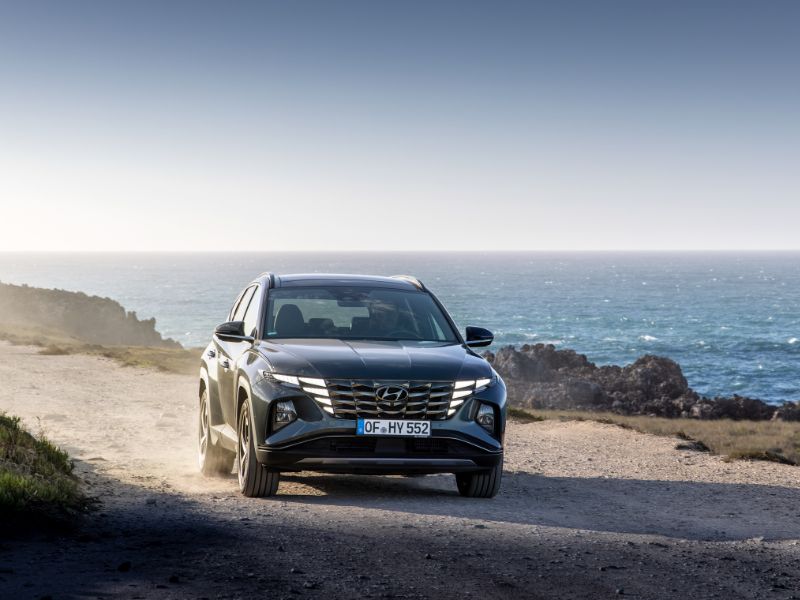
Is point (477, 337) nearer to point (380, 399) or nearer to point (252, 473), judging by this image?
point (380, 399)

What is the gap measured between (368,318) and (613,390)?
40647 mm

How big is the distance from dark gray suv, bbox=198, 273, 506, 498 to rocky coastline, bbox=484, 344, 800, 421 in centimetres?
3278

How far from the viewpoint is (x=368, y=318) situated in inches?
408

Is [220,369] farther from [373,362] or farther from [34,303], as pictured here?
[34,303]

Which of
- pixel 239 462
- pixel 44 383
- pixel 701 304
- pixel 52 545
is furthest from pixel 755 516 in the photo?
pixel 701 304

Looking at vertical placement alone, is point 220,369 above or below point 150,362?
above

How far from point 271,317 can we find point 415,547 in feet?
11.5

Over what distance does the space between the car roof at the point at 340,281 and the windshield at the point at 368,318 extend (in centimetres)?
8

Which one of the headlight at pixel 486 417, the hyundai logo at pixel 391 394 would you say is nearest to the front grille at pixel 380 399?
the hyundai logo at pixel 391 394

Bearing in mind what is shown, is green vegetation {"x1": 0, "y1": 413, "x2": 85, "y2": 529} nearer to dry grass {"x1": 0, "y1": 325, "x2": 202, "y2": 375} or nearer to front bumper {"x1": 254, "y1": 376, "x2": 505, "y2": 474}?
front bumper {"x1": 254, "y1": 376, "x2": 505, "y2": 474}

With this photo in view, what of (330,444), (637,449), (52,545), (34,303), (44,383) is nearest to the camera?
(52,545)

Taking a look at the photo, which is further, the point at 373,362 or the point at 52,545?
the point at 373,362

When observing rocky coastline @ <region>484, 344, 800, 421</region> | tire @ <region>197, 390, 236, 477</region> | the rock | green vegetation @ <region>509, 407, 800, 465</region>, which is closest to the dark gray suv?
tire @ <region>197, 390, 236, 477</region>

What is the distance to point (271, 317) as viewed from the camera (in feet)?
33.4
